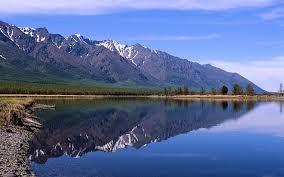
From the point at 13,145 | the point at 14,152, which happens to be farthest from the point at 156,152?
the point at 14,152

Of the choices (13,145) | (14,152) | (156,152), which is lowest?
(156,152)

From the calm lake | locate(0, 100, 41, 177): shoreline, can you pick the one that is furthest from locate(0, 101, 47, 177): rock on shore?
the calm lake

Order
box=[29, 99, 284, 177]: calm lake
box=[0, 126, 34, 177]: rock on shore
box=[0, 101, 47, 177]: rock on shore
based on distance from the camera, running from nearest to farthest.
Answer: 1. box=[0, 126, 34, 177]: rock on shore
2. box=[0, 101, 47, 177]: rock on shore
3. box=[29, 99, 284, 177]: calm lake

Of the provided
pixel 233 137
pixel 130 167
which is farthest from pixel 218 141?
pixel 130 167

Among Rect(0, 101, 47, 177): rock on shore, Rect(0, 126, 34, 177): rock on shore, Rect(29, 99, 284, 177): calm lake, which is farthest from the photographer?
Rect(29, 99, 284, 177): calm lake

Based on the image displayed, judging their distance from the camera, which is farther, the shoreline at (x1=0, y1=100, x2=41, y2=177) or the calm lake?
the calm lake

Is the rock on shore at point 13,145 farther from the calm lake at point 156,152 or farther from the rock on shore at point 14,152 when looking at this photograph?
the calm lake at point 156,152

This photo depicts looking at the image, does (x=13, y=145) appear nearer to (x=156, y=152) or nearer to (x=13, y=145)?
(x=13, y=145)

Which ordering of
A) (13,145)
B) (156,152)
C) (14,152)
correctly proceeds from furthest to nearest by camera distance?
(156,152)
(13,145)
(14,152)

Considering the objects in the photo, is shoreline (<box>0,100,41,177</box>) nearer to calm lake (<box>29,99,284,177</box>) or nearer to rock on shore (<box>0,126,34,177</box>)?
rock on shore (<box>0,126,34,177</box>)

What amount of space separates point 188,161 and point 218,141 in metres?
21.3

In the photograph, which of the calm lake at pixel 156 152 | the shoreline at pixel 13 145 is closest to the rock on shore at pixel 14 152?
the shoreline at pixel 13 145

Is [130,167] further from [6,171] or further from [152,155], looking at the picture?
[6,171]

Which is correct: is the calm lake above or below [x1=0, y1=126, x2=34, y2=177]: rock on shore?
below
